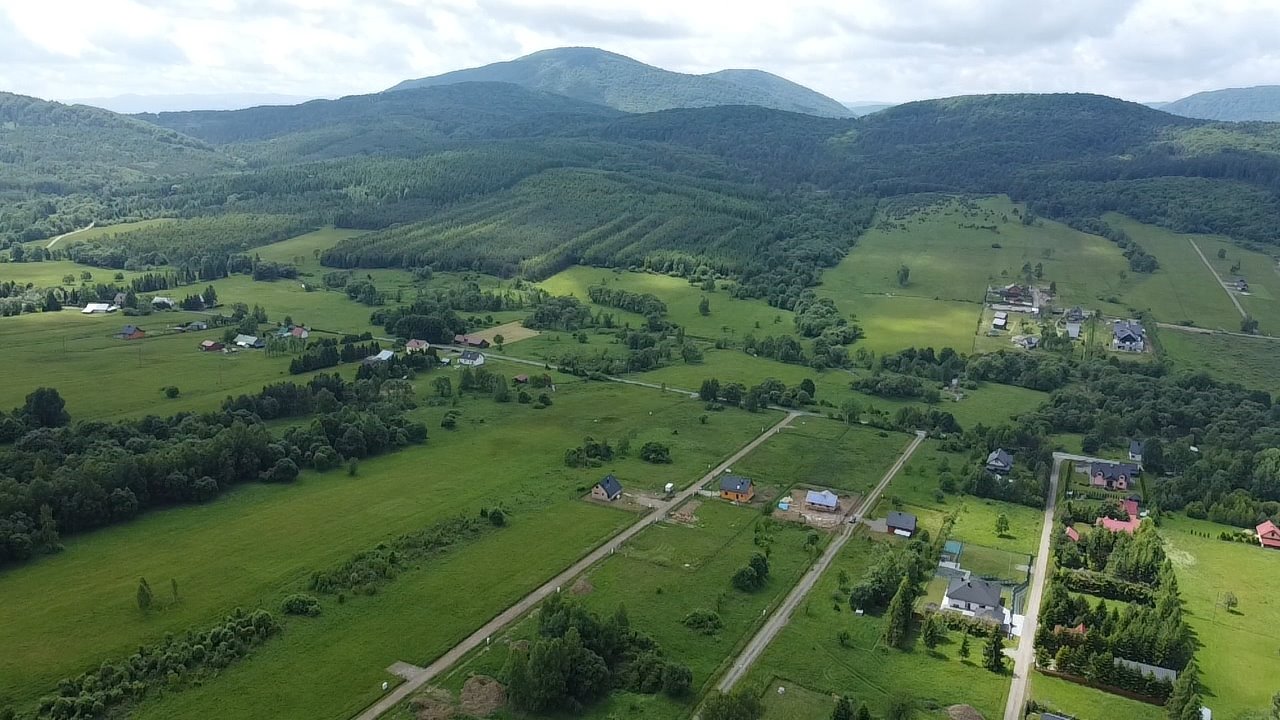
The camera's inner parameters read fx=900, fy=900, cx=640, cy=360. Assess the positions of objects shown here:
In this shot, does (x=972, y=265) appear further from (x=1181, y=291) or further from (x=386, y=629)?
(x=386, y=629)

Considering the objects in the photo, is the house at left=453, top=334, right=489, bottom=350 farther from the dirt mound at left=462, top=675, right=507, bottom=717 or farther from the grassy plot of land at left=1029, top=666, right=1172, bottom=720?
the grassy plot of land at left=1029, top=666, right=1172, bottom=720

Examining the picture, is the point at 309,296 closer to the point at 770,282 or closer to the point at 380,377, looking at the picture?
the point at 380,377

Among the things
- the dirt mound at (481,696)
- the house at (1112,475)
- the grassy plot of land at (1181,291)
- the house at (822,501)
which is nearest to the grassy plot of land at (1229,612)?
the house at (1112,475)

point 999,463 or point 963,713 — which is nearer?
point 963,713

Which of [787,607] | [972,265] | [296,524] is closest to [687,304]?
[972,265]

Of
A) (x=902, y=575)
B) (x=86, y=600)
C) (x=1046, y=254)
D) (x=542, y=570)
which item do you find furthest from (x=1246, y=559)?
(x=1046, y=254)

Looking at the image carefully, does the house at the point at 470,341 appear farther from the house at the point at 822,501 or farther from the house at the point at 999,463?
the house at the point at 999,463

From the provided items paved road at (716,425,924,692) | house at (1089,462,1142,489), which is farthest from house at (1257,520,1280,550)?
paved road at (716,425,924,692)
